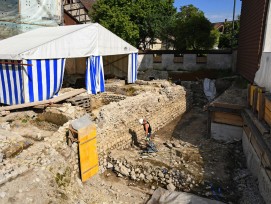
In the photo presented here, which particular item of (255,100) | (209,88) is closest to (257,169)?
(255,100)

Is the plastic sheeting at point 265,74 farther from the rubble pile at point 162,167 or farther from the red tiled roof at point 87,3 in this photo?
the red tiled roof at point 87,3

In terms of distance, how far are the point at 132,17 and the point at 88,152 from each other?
17232mm

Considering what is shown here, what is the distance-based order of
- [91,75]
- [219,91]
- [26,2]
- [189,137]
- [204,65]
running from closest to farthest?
[189,137], [91,75], [26,2], [219,91], [204,65]

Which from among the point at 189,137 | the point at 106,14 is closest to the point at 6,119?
the point at 189,137

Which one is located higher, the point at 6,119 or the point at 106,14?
the point at 106,14

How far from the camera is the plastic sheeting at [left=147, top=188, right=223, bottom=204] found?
21.2 feet

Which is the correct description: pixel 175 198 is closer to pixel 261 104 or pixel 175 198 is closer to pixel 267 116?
pixel 267 116

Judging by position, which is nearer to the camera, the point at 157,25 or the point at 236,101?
the point at 236,101

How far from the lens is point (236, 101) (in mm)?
10172

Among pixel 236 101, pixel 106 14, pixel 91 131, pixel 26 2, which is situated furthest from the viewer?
pixel 106 14

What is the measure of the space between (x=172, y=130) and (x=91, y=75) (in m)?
5.13

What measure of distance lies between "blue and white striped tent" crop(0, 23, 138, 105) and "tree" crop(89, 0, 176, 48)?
25.8 ft

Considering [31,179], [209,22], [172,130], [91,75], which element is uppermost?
[209,22]

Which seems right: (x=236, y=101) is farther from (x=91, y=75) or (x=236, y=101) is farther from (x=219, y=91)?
(x=91, y=75)
